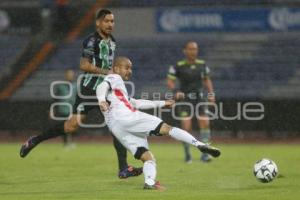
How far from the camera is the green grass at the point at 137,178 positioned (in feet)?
30.2

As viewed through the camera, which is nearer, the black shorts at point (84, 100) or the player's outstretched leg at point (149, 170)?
the player's outstretched leg at point (149, 170)

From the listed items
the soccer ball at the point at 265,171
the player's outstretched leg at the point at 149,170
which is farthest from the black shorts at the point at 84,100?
the soccer ball at the point at 265,171

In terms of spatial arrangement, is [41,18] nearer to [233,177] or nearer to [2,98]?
[2,98]

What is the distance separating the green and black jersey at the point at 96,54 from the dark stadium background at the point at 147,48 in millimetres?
11188

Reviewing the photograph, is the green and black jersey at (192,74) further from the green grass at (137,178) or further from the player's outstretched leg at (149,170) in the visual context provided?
the player's outstretched leg at (149,170)

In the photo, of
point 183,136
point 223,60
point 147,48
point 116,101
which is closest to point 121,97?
point 116,101

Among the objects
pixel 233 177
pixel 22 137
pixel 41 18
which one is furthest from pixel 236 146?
pixel 41 18

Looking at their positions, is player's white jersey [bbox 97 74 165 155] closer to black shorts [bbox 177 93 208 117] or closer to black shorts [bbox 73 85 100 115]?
black shorts [bbox 73 85 100 115]

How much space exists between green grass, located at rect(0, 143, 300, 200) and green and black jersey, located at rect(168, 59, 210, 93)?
141cm

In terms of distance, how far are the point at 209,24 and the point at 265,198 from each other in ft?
57.8

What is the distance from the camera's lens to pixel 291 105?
72.2 feet

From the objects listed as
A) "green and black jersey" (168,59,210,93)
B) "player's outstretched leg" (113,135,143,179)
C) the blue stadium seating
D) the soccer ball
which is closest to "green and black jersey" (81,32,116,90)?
"player's outstretched leg" (113,135,143,179)

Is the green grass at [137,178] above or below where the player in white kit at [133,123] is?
below

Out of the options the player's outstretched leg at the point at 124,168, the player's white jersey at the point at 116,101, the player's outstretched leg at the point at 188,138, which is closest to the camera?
the player's outstretched leg at the point at 188,138
